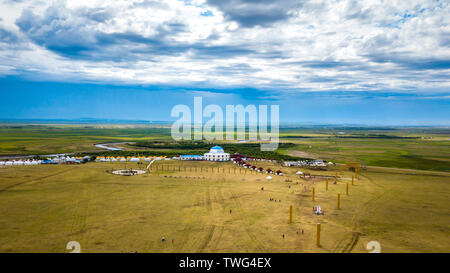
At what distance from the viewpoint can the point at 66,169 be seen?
3063 inches

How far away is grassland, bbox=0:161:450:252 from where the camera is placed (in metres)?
31.5

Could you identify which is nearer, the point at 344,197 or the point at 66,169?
the point at 344,197

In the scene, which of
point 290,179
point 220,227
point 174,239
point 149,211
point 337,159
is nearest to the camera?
point 174,239

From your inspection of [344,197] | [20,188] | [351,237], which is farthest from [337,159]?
[20,188]

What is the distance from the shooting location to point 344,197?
168 ft

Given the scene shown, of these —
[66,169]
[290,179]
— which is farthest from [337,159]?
[66,169]

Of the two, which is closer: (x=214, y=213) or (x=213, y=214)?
(x=213, y=214)

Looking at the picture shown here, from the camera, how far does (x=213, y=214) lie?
1622 inches

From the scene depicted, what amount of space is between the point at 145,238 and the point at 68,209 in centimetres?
1647

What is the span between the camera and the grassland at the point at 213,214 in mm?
31453
